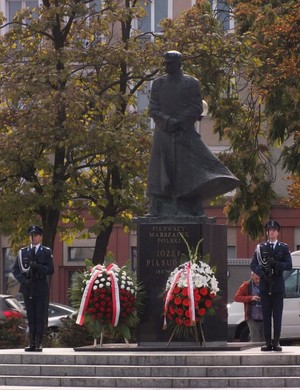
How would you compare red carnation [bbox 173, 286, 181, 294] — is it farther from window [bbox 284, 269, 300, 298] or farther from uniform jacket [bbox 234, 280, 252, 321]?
window [bbox 284, 269, 300, 298]

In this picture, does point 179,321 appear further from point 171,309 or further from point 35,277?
point 35,277

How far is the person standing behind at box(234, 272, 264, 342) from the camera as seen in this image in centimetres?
2570

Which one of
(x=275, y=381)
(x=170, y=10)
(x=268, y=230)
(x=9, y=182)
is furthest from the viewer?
(x=170, y=10)

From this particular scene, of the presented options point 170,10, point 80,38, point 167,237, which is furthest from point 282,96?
point 170,10

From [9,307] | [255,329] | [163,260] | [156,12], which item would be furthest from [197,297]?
[156,12]

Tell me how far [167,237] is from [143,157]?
10542 millimetres

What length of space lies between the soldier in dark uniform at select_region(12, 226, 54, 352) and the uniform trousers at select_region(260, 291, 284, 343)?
3197 mm

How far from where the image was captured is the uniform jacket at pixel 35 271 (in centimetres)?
2288

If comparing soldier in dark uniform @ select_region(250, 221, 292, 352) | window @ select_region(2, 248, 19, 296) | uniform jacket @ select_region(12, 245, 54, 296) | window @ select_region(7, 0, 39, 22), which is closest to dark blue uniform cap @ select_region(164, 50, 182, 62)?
soldier in dark uniform @ select_region(250, 221, 292, 352)

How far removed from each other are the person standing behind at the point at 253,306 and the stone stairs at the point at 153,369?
3.90 metres

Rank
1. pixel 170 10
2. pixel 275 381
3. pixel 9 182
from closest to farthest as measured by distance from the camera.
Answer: pixel 275 381
pixel 9 182
pixel 170 10

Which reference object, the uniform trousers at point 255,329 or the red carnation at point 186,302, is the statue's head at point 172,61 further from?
the uniform trousers at point 255,329

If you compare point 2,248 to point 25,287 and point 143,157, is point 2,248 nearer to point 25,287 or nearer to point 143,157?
point 143,157

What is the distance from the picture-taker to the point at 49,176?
114 ft
